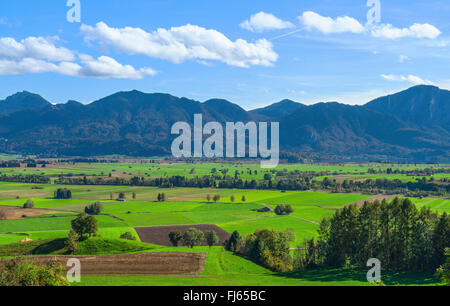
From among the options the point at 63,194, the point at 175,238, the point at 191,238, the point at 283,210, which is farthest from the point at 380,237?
the point at 63,194

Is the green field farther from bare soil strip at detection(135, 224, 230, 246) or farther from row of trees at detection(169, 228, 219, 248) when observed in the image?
row of trees at detection(169, 228, 219, 248)

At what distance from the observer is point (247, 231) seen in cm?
10119

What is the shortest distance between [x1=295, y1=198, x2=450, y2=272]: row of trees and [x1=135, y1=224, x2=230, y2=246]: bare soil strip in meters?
29.5

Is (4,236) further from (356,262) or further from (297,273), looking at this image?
(356,262)

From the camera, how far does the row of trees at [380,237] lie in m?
62.5

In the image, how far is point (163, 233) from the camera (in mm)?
101250

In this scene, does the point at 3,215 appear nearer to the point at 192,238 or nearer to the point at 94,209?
the point at 94,209

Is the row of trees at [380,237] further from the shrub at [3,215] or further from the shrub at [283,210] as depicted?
the shrub at [3,215]

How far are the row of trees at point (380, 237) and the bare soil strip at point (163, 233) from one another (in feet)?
96.9

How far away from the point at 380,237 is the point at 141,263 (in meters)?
44.5

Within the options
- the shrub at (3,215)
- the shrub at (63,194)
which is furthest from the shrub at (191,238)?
the shrub at (63,194)
